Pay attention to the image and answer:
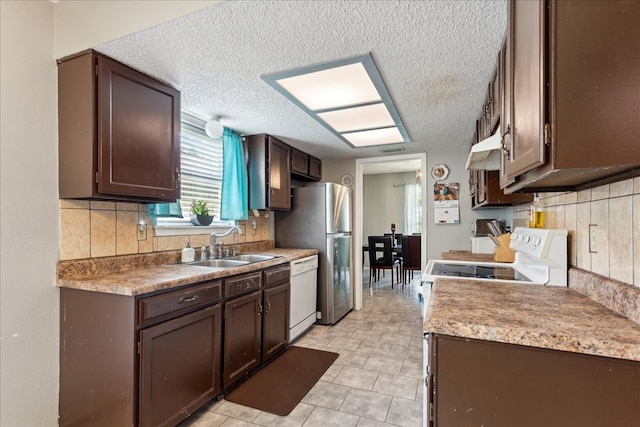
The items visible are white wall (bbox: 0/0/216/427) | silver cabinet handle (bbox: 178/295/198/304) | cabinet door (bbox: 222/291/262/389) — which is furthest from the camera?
cabinet door (bbox: 222/291/262/389)

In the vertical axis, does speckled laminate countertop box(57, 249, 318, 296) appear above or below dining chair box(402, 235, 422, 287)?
above

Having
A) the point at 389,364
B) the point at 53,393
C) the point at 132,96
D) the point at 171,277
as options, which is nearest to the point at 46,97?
the point at 132,96

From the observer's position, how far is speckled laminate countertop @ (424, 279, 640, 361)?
780 mm

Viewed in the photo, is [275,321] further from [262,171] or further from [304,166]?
[304,166]

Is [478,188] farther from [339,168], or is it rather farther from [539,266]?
[339,168]

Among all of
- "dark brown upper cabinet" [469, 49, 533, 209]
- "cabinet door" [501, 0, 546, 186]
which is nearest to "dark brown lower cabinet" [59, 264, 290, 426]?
"cabinet door" [501, 0, 546, 186]

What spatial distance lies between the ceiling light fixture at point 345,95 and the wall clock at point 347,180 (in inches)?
49.2

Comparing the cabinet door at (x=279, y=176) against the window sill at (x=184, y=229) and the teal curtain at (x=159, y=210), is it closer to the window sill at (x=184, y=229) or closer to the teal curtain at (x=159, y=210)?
the window sill at (x=184, y=229)

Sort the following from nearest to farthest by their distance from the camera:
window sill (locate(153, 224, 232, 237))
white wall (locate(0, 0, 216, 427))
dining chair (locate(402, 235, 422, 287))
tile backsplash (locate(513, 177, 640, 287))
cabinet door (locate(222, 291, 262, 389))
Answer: tile backsplash (locate(513, 177, 640, 287))
white wall (locate(0, 0, 216, 427))
cabinet door (locate(222, 291, 262, 389))
window sill (locate(153, 224, 232, 237))
dining chair (locate(402, 235, 422, 287))

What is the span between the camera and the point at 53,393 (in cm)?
166

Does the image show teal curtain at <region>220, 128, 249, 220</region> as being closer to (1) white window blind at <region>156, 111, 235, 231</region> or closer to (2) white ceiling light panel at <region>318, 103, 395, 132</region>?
(1) white window blind at <region>156, 111, 235, 231</region>

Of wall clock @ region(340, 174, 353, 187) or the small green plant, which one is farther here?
wall clock @ region(340, 174, 353, 187)

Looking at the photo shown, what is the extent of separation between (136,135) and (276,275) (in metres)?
1.47

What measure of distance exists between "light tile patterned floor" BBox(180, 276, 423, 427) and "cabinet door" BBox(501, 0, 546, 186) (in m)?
1.58
